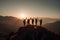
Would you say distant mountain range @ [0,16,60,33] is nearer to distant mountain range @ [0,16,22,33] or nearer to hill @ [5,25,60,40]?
distant mountain range @ [0,16,22,33]

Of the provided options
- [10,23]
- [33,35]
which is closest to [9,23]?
[10,23]

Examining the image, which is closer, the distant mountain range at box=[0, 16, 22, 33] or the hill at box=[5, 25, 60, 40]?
the hill at box=[5, 25, 60, 40]

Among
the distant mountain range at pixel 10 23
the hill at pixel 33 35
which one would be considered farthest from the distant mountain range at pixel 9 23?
the hill at pixel 33 35

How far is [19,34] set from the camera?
9812 mm

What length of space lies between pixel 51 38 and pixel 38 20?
1.50 metres

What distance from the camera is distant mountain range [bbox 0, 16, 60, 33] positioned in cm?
1073

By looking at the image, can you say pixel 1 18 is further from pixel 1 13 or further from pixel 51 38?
pixel 51 38

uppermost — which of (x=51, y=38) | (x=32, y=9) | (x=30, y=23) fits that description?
(x=32, y=9)

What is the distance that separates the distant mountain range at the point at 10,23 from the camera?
10734mm

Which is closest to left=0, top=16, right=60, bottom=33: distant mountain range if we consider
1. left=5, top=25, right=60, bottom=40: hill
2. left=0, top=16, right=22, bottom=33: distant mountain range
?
left=0, top=16, right=22, bottom=33: distant mountain range

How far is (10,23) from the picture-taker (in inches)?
427

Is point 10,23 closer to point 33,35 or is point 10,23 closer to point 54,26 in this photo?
point 33,35

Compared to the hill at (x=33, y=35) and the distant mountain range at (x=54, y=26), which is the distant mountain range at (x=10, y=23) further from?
the hill at (x=33, y=35)

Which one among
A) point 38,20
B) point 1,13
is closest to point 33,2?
point 38,20
